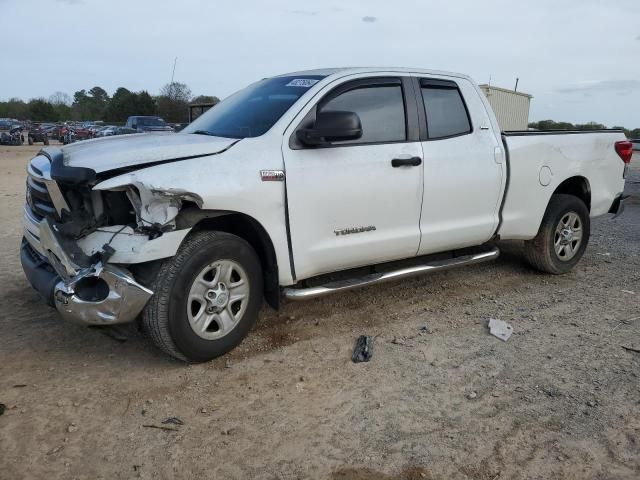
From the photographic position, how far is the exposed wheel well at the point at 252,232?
376 cm

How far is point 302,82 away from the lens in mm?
4395

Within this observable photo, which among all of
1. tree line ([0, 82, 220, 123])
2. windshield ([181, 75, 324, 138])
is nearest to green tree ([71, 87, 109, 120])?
tree line ([0, 82, 220, 123])

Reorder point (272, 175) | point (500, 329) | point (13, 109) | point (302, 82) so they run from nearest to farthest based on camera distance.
Answer: point (272, 175) → point (302, 82) → point (500, 329) → point (13, 109)

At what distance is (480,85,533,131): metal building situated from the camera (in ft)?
118

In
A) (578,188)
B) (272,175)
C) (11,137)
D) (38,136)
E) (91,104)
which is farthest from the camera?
(91,104)

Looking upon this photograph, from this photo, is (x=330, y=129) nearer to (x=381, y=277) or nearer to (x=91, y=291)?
(x=381, y=277)

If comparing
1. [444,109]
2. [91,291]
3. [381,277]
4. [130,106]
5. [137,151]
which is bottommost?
[381,277]

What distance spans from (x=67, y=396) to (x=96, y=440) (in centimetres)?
56

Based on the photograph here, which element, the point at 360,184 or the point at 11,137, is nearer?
the point at 360,184

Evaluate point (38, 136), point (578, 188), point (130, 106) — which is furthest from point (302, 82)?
point (130, 106)

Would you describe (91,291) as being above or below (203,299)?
above

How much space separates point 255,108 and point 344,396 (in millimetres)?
2273

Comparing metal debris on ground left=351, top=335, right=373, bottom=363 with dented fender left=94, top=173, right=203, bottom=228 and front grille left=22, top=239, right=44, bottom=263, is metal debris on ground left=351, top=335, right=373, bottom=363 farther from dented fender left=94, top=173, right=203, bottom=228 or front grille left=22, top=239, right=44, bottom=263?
front grille left=22, top=239, right=44, bottom=263

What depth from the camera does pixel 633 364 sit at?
3955mm
